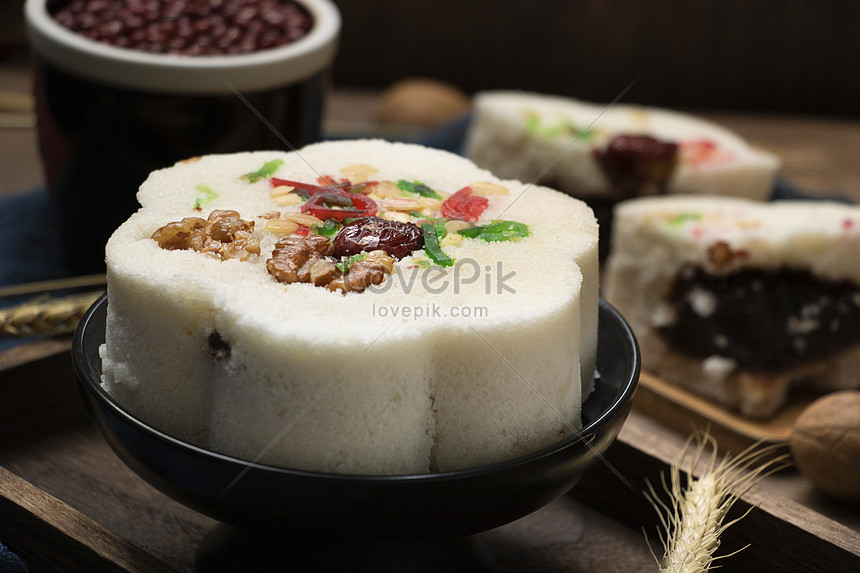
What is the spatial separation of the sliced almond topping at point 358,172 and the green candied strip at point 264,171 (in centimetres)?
8

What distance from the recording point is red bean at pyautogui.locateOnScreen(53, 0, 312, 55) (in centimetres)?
171

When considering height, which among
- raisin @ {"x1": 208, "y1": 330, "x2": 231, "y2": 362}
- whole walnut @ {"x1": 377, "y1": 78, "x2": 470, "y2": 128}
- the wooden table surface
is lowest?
whole walnut @ {"x1": 377, "y1": 78, "x2": 470, "y2": 128}

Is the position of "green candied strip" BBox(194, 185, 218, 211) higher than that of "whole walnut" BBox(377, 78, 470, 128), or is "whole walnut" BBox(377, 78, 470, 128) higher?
"green candied strip" BBox(194, 185, 218, 211)

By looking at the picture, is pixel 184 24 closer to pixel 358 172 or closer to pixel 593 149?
pixel 358 172

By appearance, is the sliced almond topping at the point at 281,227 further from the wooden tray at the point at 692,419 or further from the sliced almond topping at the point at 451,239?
the wooden tray at the point at 692,419

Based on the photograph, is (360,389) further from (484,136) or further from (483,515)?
(484,136)

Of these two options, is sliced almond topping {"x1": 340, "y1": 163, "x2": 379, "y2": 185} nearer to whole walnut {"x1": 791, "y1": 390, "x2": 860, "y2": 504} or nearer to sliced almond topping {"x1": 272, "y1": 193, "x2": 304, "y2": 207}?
sliced almond topping {"x1": 272, "y1": 193, "x2": 304, "y2": 207}

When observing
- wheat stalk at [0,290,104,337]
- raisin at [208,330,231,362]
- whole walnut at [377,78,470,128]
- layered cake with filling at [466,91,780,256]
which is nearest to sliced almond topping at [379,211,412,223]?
raisin at [208,330,231,362]

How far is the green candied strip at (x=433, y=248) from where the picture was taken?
985 millimetres

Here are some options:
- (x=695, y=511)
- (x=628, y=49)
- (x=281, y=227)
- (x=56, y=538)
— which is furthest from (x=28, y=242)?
(x=628, y=49)

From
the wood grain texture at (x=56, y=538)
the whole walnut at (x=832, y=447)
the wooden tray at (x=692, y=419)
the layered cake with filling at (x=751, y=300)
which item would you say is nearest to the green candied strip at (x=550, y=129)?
the layered cake with filling at (x=751, y=300)

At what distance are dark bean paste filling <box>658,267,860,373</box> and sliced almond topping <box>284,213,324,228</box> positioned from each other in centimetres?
109

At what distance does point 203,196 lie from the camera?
1098 mm

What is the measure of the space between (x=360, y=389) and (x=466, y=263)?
0.20 metres
